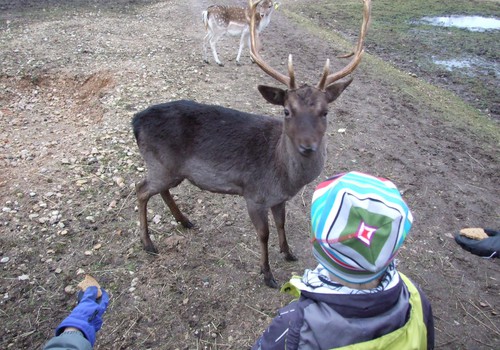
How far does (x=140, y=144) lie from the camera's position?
3.58 metres

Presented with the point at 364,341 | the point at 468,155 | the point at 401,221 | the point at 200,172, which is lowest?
the point at 468,155

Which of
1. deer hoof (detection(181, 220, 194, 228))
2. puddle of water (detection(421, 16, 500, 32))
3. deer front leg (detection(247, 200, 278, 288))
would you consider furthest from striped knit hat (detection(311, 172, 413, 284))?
puddle of water (detection(421, 16, 500, 32))

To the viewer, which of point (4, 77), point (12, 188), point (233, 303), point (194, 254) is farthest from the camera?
point (4, 77)

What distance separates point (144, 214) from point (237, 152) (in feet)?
3.62

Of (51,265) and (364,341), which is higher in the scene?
(364,341)

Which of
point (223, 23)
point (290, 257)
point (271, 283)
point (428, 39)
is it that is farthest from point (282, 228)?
point (428, 39)

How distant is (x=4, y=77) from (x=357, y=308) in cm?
755

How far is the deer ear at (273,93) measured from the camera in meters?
3.09

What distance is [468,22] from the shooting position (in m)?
12.8

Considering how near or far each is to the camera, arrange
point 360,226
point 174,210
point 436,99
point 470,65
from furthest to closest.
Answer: point 470,65 < point 436,99 < point 174,210 < point 360,226

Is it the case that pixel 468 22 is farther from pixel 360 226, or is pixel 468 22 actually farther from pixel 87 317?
pixel 87 317

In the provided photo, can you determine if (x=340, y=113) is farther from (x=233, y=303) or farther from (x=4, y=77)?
(x=4, y=77)

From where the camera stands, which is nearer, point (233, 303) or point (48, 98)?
point (233, 303)

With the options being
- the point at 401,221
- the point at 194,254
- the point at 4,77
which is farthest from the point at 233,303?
the point at 4,77
